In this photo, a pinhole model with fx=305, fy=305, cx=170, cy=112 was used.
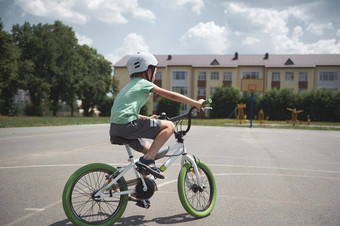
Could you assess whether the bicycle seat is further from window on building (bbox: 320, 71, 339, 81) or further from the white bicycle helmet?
window on building (bbox: 320, 71, 339, 81)

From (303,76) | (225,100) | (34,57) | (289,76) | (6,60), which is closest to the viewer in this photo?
(6,60)

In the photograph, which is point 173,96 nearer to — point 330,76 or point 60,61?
point 60,61

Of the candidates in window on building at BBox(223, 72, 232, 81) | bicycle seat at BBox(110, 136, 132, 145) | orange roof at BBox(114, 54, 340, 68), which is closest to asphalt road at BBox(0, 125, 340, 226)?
bicycle seat at BBox(110, 136, 132, 145)

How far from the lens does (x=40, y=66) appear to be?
45469mm

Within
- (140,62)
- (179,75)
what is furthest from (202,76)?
(140,62)

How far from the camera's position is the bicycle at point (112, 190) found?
123 inches

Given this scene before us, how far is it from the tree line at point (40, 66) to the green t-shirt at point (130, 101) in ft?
120

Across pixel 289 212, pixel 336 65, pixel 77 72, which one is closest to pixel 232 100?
pixel 336 65

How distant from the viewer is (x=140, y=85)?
330 centimetres

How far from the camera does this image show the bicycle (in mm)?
3121

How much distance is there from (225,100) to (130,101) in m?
45.7

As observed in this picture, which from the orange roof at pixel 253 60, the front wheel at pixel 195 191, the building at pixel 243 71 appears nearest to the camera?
the front wheel at pixel 195 191

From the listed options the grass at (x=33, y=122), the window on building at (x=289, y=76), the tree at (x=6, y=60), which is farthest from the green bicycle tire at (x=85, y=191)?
the window on building at (x=289, y=76)

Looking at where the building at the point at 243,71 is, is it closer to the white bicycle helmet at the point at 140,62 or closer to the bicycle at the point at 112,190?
the bicycle at the point at 112,190
